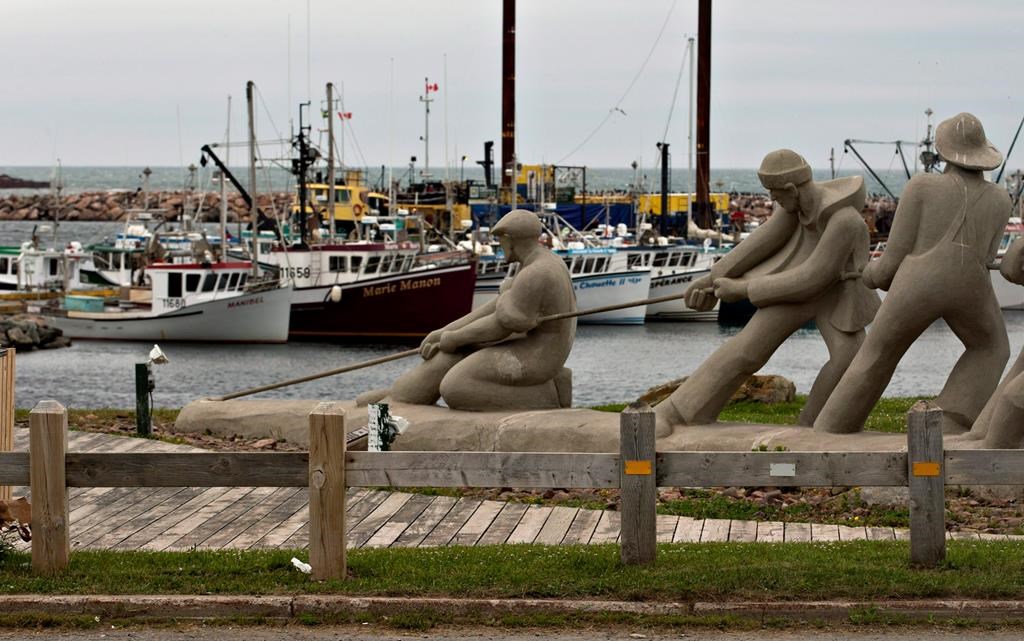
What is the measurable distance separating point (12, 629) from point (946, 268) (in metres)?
7.07

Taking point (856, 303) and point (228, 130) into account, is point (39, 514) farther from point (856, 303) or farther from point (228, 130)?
point (228, 130)

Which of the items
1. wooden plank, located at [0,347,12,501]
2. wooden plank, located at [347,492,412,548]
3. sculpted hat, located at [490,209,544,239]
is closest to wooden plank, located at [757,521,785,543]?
wooden plank, located at [347,492,412,548]

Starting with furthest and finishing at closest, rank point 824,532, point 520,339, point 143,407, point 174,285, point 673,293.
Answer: point 673,293
point 174,285
point 143,407
point 520,339
point 824,532

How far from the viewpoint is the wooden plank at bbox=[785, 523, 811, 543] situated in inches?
416

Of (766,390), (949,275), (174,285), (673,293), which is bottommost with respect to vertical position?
(673,293)

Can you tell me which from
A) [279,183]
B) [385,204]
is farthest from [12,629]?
[279,183]

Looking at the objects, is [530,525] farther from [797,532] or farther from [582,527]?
[797,532]

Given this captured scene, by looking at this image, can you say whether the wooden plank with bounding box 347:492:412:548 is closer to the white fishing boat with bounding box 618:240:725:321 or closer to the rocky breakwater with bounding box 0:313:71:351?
the rocky breakwater with bounding box 0:313:71:351

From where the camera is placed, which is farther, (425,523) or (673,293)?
(673,293)

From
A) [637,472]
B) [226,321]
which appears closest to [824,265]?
[637,472]

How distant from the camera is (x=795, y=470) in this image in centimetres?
857

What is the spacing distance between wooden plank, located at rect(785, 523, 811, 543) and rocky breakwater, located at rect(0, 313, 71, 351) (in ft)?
137

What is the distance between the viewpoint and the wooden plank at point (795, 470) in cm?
855

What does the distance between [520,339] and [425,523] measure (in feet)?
11.6
